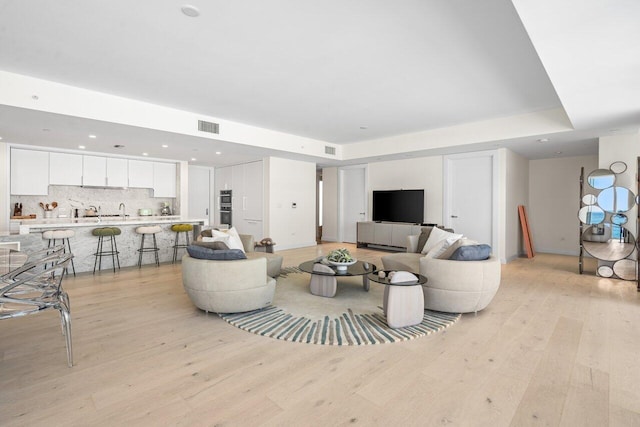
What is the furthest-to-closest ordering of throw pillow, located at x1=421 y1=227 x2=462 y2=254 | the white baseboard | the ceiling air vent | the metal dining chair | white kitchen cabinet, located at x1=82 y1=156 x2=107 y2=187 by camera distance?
the white baseboard < white kitchen cabinet, located at x1=82 y1=156 x2=107 y2=187 < the ceiling air vent < throw pillow, located at x1=421 y1=227 x2=462 y2=254 < the metal dining chair

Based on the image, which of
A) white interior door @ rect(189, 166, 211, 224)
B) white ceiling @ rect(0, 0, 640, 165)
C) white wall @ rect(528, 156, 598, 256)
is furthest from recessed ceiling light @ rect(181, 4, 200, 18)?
white wall @ rect(528, 156, 598, 256)

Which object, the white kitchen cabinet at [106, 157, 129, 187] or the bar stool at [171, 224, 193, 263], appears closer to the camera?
the bar stool at [171, 224, 193, 263]

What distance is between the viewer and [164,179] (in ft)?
29.0

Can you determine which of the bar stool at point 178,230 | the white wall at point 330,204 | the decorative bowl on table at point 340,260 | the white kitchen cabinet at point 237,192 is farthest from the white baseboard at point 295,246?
Result: the decorative bowl on table at point 340,260

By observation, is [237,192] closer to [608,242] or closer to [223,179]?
[223,179]

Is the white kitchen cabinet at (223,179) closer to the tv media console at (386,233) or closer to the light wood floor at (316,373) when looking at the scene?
the tv media console at (386,233)

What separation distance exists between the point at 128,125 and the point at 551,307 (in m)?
6.16

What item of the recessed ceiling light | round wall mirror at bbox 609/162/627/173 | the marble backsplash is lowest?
the marble backsplash

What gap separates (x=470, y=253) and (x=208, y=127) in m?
4.59

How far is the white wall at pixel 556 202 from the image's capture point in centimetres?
768

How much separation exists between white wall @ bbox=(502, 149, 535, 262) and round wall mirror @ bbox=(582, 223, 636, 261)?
Answer: 1.33 meters

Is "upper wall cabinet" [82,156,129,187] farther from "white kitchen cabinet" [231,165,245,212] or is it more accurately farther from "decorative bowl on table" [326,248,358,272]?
"decorative bowl on table" [326,248,358,272]

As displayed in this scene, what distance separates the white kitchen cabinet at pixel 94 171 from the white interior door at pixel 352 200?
6.20 metres

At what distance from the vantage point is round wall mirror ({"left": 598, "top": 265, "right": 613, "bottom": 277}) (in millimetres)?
5418
